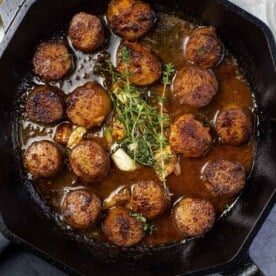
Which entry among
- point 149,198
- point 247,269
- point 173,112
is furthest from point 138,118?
point 247,269

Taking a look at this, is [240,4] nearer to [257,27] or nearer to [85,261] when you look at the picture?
[257,27]

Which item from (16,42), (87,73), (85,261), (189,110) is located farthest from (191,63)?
(85,261)

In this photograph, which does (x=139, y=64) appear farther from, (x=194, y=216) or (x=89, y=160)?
(x=194, y=216)

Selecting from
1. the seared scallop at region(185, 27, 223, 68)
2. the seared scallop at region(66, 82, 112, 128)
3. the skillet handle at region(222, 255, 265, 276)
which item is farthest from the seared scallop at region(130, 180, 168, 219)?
the seared scallop at region(185, 27, 223, 68)

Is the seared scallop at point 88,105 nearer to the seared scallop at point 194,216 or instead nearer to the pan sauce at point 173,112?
the pan sauce at point 173,112

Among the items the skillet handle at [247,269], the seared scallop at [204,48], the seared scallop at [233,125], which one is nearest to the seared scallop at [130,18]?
the seared scallop at [204,48]

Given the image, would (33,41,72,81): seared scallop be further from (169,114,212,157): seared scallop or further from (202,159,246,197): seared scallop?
(202,159,246,197): seared scallop
